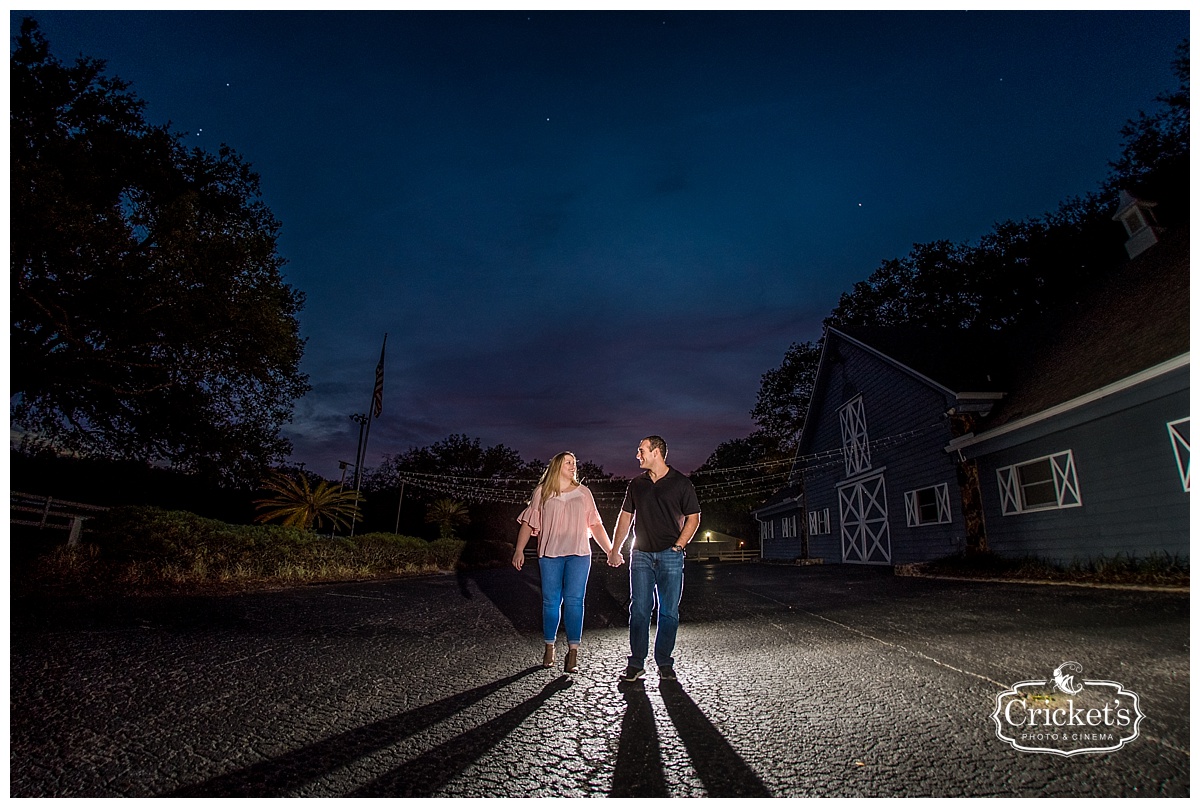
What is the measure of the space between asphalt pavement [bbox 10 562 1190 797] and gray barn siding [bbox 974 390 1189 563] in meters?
4.03

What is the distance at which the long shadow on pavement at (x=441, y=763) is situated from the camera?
7.19 feet

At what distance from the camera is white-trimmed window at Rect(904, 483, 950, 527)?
14.2 metres

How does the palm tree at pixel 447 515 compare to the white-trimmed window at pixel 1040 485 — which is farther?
the palm tree at pixel 447 515

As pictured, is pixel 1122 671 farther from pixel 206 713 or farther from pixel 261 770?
pixel 206 713

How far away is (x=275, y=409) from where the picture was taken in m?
15.8

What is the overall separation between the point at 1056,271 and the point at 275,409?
111ft

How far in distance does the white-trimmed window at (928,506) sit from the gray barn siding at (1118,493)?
207 centimetres

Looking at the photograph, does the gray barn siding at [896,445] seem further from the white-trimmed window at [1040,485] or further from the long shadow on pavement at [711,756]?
the long shadow on pavement at [711,756]

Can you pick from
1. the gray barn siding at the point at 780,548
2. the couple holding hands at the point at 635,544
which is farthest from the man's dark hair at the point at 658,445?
the gray barn siding at the point at 780,548

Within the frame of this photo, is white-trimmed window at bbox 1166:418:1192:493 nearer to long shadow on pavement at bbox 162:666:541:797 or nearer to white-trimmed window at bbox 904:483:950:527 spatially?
white-trimmed window at bbox 904:483:950:527

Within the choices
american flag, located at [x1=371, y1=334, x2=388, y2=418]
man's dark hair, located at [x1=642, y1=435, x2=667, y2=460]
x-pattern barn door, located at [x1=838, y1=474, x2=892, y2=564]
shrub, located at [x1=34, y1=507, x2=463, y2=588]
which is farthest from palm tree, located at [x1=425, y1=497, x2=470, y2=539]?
man's dark hair, located at [x1=642, y1=435, x2=667, y2=460]

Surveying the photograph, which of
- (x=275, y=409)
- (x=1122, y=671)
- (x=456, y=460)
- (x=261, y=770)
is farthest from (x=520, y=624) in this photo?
(x=456, y=460)

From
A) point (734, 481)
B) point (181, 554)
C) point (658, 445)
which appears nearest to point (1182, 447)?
point (658, 445)
